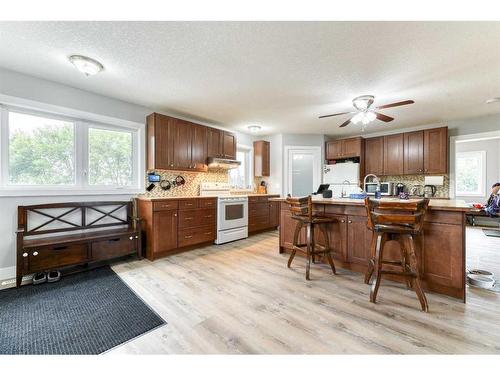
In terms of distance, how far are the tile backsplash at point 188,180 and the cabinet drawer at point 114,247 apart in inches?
33.8

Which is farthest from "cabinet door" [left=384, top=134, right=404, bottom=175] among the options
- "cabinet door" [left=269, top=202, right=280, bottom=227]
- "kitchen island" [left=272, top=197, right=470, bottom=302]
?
"kitchen island" [left=272, top=197, right=470, bottom=302]

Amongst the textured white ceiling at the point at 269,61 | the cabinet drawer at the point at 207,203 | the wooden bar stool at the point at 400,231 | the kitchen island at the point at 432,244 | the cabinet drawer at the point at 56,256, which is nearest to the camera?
the textured white ceiling at the point at 269,61

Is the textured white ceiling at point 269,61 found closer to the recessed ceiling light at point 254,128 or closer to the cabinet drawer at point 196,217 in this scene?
the recessed ceiling light at point 254,128

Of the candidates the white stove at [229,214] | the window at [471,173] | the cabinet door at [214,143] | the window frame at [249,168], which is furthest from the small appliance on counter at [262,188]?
the window at [471,173]

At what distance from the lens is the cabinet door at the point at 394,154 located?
506 centimetres

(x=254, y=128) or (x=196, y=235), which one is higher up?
(x=254, y=128)

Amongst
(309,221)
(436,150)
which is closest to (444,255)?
(309,221)

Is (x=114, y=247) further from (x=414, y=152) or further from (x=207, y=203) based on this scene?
(x=414, y=152)

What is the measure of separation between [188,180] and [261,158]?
2.06 metres

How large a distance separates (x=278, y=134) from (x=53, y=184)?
459cm

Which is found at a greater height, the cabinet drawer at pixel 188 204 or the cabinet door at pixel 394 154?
the cabinet door at pixel 394 154

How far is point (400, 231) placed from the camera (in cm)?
202
